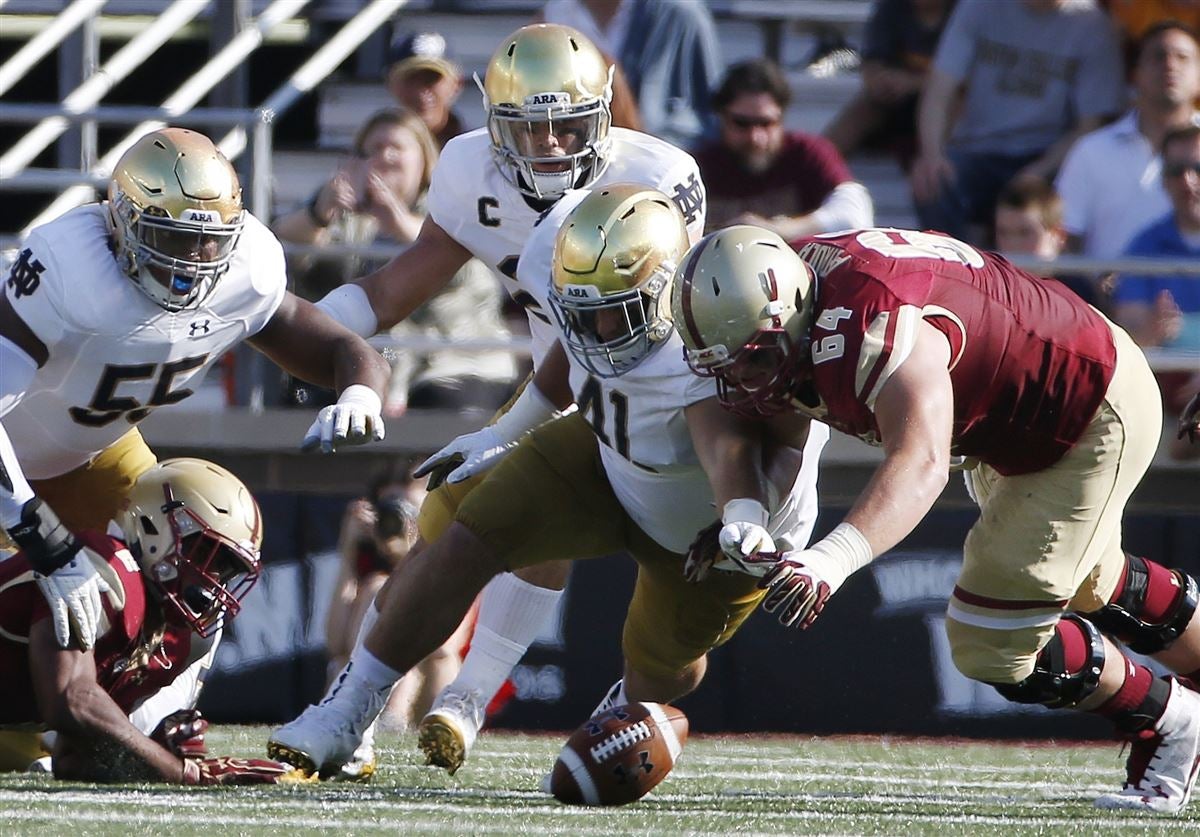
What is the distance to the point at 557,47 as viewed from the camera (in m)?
4.75

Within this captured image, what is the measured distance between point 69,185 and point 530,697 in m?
2.37

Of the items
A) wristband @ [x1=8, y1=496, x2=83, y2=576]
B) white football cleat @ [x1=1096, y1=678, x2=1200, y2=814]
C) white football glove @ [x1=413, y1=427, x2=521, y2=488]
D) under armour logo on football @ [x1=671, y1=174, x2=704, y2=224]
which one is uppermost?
under armour logo on football @ [x1=671, y1=174, x2=704, y2=224]

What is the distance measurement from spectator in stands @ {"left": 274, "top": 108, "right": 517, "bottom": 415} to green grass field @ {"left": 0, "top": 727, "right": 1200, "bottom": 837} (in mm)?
1903

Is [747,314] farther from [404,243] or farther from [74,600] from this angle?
[404,243]

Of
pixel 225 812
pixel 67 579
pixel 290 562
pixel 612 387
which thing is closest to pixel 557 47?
pixel 612 387

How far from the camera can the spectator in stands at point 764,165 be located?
688 centimetres

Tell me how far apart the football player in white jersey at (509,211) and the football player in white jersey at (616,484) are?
188 mm

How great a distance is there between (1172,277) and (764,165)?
1436 mm

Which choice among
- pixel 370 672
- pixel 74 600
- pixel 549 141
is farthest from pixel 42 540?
pixel 549 141

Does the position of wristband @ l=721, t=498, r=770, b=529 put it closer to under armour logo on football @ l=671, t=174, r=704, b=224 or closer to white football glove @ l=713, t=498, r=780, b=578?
white football glove @ l=713, t=498, r=780, b=578

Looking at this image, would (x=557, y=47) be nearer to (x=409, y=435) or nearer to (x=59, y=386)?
(x=59, y=386)

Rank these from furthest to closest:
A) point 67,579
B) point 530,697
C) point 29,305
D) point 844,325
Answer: point 530,697 < point 29,305 < point 67,579 < point 844,325

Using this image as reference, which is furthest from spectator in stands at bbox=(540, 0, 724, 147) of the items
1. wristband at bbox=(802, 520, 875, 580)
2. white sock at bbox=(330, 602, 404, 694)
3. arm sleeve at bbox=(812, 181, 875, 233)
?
wristband at bbox=(802, 520, 875, 580)

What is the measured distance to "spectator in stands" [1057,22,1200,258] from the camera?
6938 mm
